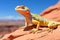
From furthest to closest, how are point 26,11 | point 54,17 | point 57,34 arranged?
point 54,17
point 26,11
point 57,34

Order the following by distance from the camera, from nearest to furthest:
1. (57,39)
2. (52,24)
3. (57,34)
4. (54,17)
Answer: (57,39) → (57,34) → (52,24) → (54,17)

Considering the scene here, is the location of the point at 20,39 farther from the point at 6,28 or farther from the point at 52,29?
the point at 6,28

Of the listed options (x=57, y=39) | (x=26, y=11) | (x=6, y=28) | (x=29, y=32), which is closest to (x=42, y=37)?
(x=57, y=39)

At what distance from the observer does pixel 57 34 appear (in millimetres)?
8594

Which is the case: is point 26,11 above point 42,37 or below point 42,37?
above

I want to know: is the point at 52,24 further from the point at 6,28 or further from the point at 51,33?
the point at 6,28

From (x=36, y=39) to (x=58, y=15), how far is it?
5666mm

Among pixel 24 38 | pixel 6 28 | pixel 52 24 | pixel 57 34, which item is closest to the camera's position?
pixel 57 34

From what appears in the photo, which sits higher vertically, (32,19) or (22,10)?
(22,10)

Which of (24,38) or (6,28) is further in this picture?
(6,28)

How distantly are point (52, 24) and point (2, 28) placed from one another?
58.3 metres

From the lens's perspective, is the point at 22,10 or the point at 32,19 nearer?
the point at 22,10

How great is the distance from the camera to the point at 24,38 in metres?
9.34

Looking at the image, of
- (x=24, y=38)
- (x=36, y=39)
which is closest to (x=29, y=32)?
(x=24, y=38)
